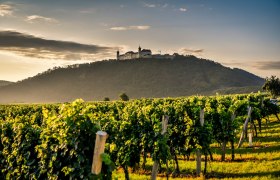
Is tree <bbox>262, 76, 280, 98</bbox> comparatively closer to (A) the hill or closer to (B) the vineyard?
(B) the vineyard

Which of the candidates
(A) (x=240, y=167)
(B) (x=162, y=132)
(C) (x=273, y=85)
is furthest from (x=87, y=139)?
(C) (x=273, y=85)

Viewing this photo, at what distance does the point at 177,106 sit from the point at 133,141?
470 centimetres

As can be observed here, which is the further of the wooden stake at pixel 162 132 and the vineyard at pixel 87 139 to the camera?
the wooden stake at pixel 162 132

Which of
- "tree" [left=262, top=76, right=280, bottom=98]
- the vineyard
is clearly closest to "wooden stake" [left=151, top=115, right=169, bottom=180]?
the vineyard

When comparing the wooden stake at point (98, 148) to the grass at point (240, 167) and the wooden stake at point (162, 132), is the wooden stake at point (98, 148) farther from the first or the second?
the grass at point (240, 167)

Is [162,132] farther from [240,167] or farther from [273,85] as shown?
[273,85]

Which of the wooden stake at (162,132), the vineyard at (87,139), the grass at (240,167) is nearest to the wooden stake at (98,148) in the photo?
the vineyard at (87,139)

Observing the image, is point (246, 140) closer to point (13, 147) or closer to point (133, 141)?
point (133, 141)

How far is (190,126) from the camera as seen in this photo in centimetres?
1845

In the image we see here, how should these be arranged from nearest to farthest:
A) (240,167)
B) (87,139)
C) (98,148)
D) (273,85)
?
1. (98,148)
2. (87,139)
3. (240,167)
4. (273,85)

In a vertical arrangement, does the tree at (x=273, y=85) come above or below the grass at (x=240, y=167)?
above

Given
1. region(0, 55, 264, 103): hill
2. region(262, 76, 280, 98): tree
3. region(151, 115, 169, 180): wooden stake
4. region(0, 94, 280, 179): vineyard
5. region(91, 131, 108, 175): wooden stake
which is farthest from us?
region(0, 55, 264, 103): hill

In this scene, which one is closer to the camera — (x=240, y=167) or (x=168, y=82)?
(x=240, y=167)

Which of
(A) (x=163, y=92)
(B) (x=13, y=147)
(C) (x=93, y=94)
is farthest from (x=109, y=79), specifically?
(B) (x=13, y=147)
